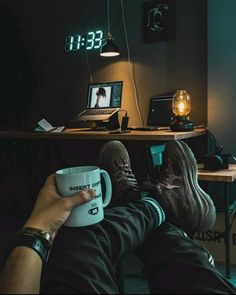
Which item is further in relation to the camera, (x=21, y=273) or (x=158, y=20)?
(x=158, y=20)

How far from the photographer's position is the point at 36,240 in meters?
0.69

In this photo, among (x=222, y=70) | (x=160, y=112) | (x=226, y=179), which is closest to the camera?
(x=226, y=179)

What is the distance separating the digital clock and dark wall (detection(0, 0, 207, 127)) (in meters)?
0.05

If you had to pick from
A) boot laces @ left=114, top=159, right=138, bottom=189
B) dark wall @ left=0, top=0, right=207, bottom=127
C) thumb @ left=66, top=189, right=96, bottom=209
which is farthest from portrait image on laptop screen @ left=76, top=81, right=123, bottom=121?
thumb @ left=66, top=189, right=96, bottom=209

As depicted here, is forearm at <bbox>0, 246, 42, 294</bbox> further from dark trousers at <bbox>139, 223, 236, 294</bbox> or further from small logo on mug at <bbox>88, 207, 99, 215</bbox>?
dark trousers at <bbox>139, 223, 236, 294</bbox>

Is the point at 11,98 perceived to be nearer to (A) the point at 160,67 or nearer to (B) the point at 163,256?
(A) the point at 160,67

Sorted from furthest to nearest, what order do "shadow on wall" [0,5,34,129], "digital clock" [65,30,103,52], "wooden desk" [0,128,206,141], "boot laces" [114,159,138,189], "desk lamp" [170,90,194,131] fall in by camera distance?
"shadow on wall" [0,5,34,129], "digital clock" [65,30,103,52], "desk lamp" [170,90,194,131], "wooden desk" [0,128,206,141], "boot laces" [114,159,138,189]

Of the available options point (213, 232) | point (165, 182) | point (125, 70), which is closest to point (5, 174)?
point (125, 70)

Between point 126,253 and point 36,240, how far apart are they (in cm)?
23

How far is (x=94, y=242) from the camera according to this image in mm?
730

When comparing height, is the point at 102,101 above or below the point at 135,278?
above

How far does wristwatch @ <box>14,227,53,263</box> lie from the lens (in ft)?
2.24

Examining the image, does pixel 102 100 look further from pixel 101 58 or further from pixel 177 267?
pixel 177 267

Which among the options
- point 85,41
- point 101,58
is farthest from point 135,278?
point 85,41
